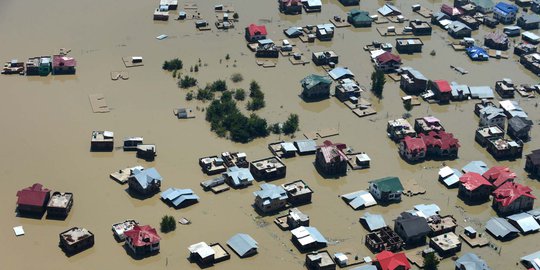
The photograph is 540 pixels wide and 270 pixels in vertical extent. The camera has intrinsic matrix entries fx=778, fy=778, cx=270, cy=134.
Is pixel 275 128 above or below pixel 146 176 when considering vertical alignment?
below

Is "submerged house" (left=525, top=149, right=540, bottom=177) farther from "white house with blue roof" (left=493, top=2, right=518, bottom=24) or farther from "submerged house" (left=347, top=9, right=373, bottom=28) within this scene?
"white house with blue roof" (left=493, top=2, right=518, bottom=24)

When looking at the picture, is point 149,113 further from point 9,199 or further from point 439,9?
point 439,9

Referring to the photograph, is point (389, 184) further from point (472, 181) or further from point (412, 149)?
point (472, 181)

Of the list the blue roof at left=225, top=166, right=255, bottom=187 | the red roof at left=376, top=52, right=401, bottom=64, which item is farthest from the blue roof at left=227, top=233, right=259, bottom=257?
the red roof at left=376, top=52, right=401, bottom=64

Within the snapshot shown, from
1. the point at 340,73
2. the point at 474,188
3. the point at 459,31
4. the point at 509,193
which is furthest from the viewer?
the point at 459,31

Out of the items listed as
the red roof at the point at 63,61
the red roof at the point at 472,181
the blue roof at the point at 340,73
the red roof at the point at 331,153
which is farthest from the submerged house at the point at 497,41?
the red roof at the point at 63,61

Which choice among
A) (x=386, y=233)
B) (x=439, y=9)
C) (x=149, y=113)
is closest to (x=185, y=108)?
(x=149, y=113)

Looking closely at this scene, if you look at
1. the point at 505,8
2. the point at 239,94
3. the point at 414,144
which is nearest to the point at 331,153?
the point at 414,144
